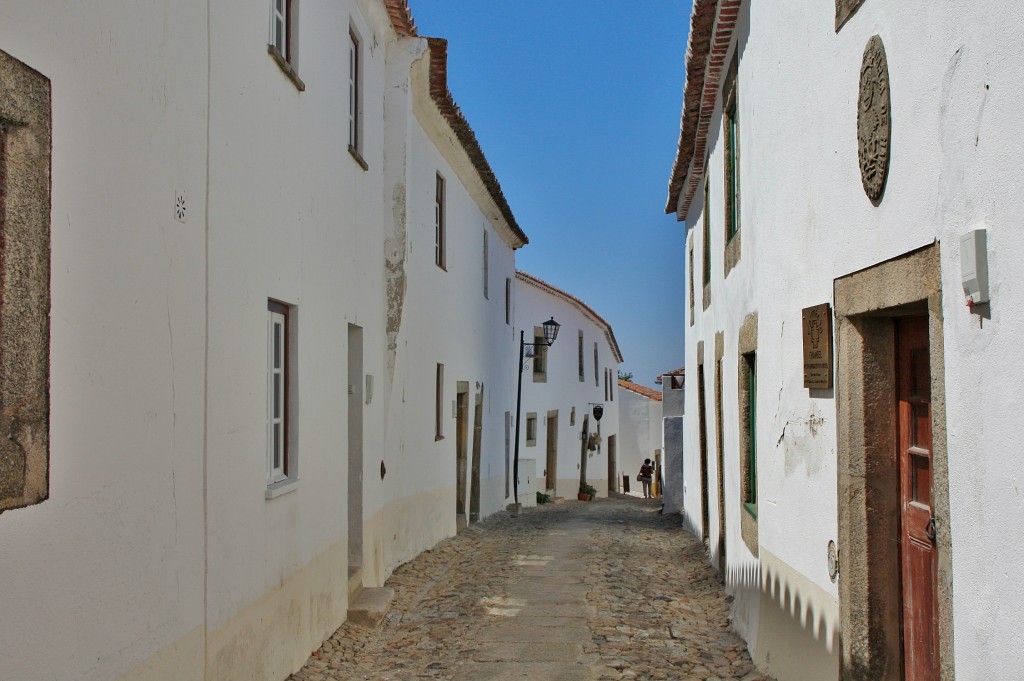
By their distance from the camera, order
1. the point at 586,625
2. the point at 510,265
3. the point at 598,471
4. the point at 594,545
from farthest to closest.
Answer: the point at 598,471 → the point at 510,265 → the point at 594,545 → the point at 586,625

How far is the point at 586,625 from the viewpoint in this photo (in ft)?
25.4

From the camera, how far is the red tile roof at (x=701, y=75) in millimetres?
7996

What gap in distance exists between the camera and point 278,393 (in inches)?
249

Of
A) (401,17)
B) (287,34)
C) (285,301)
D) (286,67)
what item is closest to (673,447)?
(401,17)

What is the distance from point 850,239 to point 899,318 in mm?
417

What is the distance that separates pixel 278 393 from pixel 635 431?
116 ft

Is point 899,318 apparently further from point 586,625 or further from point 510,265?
point 510,265

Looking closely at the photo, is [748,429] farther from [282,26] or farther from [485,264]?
[485,264]

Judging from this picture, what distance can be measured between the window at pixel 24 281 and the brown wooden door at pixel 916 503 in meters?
3.26

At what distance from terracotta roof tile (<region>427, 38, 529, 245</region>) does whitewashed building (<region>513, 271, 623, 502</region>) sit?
6962 millimetres

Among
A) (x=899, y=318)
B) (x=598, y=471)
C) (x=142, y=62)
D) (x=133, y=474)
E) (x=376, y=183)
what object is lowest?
(x=598, y=471)

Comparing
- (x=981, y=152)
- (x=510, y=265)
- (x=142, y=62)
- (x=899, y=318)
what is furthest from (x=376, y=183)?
(x=510, y=265)

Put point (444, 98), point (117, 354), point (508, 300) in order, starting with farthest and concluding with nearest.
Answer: point (508, 300)
point (444, 98)
point (117, 354)

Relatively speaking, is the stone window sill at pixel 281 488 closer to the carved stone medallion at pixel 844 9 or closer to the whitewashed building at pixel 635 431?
the carved stone medallion at pixel 844 9
